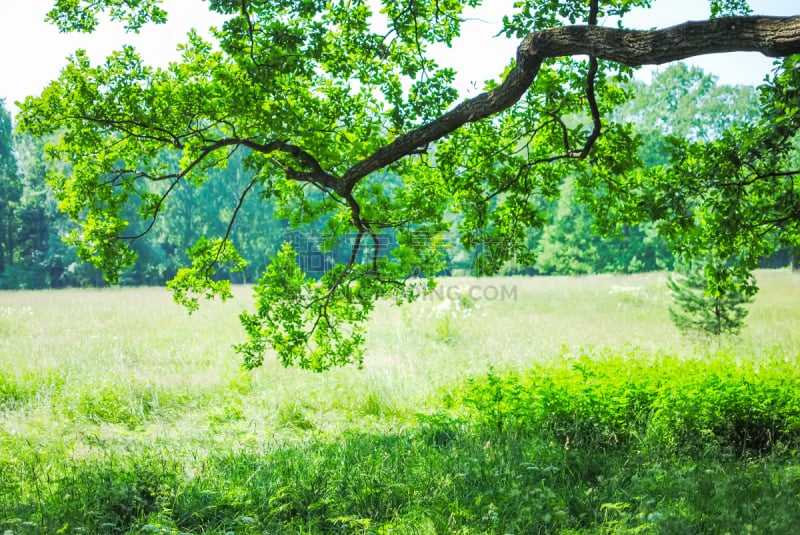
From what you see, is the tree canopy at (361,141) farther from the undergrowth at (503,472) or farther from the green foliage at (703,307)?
the green foliage at (703,307)

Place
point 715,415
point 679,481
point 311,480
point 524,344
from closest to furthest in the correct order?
point 679,481
point 311,480
point 715,415
point 524,344

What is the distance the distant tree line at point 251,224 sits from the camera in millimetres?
31297

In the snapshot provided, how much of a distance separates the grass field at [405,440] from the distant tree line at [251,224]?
870 inches

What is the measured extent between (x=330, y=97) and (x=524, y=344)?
7.12 meters

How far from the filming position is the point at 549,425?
241 inches

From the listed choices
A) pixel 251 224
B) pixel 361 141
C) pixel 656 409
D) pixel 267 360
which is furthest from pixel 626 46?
pixel 251 224

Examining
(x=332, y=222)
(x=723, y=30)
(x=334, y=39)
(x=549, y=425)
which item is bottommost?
(x=549, y=425)

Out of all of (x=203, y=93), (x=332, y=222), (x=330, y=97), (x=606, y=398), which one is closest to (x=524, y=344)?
(x=606, y=398)

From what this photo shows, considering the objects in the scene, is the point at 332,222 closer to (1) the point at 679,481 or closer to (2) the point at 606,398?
(2) the point at 606,398

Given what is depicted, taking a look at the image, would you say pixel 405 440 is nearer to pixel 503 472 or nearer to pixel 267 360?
pixel 503 472

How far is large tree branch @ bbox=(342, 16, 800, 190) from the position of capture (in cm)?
332

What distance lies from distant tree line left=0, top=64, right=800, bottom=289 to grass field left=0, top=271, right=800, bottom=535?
22093 millimetres

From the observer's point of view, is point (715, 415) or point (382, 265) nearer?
point (715, 415)

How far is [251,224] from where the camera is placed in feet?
139
